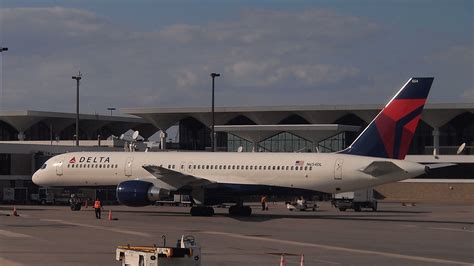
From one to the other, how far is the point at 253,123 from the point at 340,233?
76.3 metres

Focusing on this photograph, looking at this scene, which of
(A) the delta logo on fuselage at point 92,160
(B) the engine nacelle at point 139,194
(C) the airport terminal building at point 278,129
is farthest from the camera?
(C) the airport terminal building at point 278,129

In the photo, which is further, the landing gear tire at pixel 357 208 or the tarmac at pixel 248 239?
the landing gear tire at pixel 357 208

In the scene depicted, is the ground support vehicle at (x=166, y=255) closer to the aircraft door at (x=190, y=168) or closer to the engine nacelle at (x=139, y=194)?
the engine nacelle at (x=139, y=194)

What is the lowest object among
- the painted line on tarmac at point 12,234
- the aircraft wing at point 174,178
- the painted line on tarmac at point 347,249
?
the painted line on tarmac at point 347,249

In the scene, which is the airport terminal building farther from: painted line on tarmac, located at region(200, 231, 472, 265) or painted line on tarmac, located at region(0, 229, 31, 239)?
painted line on tarmac, located at region(200, 231, 472, 265)

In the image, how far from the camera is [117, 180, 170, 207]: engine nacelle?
43781mm

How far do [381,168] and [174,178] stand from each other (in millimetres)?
10638

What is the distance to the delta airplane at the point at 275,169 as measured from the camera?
142ft

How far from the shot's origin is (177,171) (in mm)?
46688

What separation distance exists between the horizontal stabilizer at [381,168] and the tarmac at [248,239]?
2.56m

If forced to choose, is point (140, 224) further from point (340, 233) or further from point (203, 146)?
point (203, 146)

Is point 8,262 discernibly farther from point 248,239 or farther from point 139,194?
point 139,194

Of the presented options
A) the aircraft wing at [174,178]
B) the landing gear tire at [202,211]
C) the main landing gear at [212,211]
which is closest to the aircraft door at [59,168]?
the aircraft wing at [174,178]

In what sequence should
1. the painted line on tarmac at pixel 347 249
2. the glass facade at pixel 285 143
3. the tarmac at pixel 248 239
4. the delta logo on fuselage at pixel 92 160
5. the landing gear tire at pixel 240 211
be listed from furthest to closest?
the glass facade at pixel 285 143 → the delta logo on fuselage at pixel 92 160 → the landing gear tire at pixel 240 211 → the painted line on tarmac at pixel 347 249 → the tarmac at pixel 248 239
